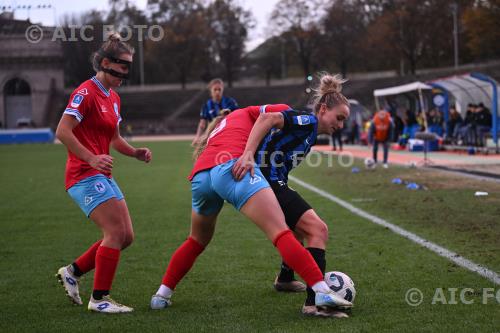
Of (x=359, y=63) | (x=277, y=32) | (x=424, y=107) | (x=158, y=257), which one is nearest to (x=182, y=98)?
(x=277, y=32)

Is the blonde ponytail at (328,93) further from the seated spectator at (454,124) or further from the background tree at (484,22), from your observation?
the seated spectator at (454,124)

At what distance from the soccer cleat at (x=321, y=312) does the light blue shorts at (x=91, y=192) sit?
1688 mm

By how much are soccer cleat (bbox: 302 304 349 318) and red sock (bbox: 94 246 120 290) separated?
4.99 feet

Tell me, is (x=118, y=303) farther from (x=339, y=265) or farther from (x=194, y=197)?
(x=339, y=265)

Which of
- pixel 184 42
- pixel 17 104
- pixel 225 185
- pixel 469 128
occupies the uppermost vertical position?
pixel 184 42

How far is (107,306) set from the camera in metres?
5.48

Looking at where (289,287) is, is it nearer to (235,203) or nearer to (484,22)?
(235,203)

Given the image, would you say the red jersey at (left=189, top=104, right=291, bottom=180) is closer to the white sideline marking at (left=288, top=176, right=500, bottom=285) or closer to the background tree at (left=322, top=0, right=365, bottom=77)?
the white sideline marking at (left=288, top=176, right=500, bottom=285)

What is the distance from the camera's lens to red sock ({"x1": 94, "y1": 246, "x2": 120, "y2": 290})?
18.2 ft

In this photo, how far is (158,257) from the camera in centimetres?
786

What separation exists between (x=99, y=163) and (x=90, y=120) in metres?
0.50

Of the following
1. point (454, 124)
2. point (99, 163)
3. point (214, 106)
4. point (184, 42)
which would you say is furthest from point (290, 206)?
point (184, 42)

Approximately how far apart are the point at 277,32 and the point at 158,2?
1795 cm

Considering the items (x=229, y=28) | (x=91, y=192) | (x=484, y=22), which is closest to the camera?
(x=91, y=192)
